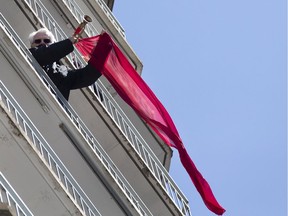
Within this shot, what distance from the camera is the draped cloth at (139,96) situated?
21.6m

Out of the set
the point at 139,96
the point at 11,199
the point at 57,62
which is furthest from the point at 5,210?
the point at 139,96

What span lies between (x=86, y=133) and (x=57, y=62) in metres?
1.47

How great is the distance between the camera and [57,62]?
2077 centimetres

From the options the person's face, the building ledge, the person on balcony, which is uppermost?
the person's face

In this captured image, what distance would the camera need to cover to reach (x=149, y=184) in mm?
21594

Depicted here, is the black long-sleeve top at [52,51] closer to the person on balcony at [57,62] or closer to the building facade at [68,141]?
the person on balcony at [57,62]

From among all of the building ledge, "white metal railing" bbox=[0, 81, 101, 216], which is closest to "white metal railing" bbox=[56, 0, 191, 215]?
"white metal railing" bbox=[0, 81, 101, 216]

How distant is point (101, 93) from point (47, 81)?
3203mm

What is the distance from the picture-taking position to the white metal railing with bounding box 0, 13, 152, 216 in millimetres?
19125

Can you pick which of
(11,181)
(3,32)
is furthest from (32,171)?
(3,32)

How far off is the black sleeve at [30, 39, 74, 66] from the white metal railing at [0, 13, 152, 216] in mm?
179

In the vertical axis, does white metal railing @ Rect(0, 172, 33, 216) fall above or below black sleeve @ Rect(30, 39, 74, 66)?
below

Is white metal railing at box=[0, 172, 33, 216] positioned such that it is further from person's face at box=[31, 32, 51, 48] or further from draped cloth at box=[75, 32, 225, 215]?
draped cloth at box=[75, 32, 225, 215]

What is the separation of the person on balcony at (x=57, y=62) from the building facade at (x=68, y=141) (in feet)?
0.87
